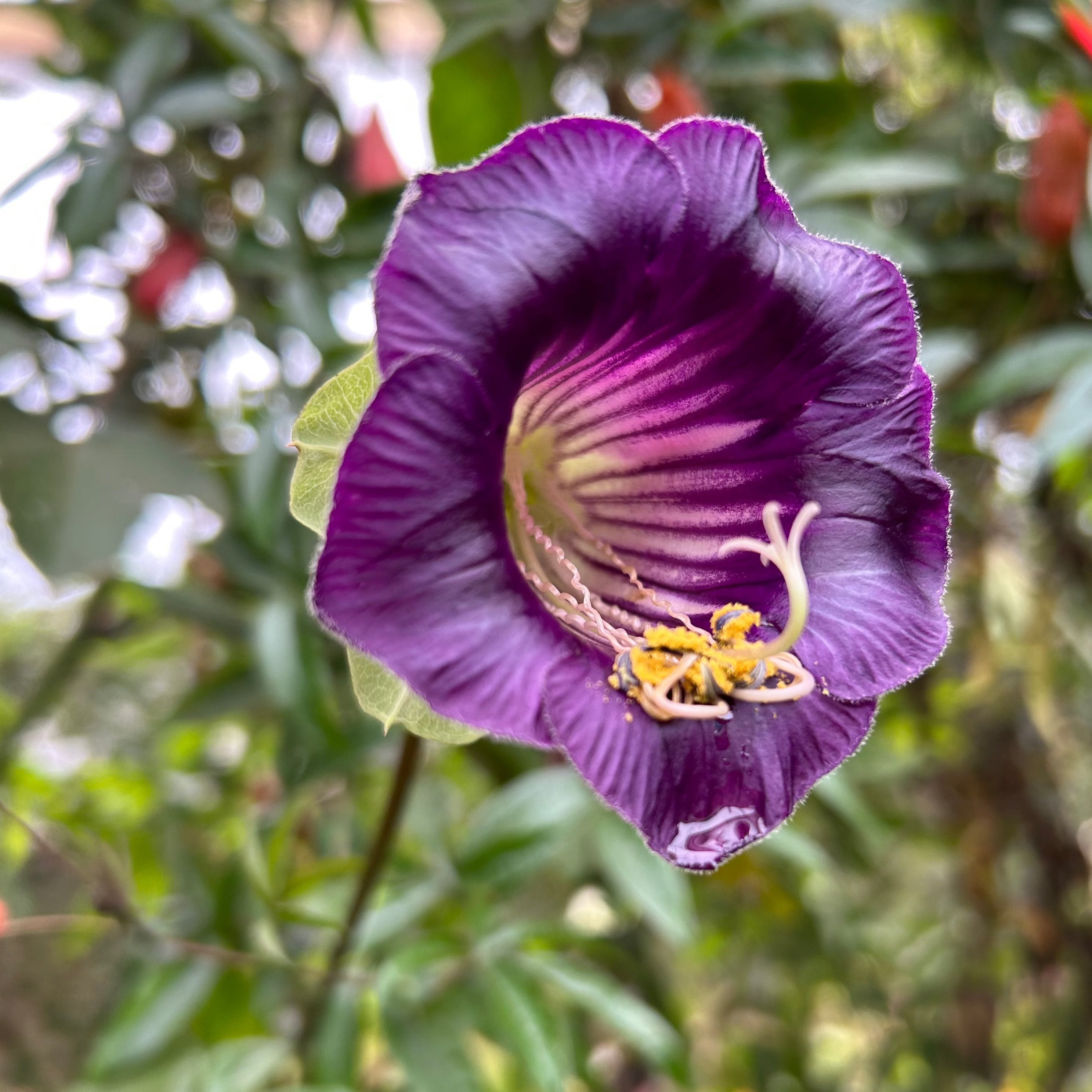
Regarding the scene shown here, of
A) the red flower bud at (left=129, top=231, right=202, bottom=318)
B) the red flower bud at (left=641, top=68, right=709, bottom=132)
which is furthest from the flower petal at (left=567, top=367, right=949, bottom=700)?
the red flower bud at (left=129, top=231, right=202, bottom=318)

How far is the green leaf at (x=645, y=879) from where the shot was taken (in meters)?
0.87

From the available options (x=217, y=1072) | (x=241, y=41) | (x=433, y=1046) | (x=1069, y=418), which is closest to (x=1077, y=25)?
(x=1069, y=418)

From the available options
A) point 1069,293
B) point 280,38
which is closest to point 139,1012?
point 280,38

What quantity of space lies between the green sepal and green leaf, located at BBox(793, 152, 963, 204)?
1.90 ft

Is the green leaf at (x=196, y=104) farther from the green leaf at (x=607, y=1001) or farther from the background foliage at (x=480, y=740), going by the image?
the green leaf at (x=607, y=1001)

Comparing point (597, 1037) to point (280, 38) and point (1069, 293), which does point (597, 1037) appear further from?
point (280, 38)

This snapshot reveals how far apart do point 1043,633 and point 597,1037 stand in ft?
2.82

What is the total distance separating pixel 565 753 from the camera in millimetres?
453

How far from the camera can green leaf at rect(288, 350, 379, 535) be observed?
454mm

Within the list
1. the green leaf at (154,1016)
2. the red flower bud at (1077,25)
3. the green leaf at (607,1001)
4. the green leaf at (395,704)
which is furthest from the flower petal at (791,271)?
the green leaf at (154,1016)

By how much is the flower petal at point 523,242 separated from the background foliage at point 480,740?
417mm

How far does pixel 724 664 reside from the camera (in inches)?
19.1

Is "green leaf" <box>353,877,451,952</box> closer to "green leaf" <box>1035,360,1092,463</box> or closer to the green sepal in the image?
the green sepal

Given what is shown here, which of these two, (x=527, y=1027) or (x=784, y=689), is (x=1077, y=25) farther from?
(x=527, y=1027)
